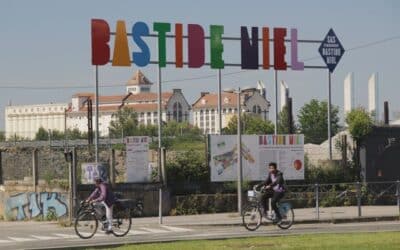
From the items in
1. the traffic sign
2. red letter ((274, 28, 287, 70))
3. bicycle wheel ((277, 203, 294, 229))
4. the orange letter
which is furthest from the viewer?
the traffic sign

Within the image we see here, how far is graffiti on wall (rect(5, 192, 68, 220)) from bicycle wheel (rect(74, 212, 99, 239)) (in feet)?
27.3

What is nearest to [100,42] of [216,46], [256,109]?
[216,46]

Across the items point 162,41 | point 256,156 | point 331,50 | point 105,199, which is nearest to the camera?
point 105,199

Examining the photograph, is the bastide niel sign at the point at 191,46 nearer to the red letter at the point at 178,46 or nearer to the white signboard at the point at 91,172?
the red letter at the point at 178,46


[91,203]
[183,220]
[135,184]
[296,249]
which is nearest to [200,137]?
[135,184]

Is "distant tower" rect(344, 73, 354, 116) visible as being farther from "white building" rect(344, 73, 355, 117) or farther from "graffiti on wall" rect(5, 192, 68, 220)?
"graffiti on wall" rect(5, 192, 68, 220)

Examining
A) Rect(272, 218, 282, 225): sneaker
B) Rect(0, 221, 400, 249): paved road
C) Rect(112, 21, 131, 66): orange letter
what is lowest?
Rect(0, 221, 400, 249): paved road

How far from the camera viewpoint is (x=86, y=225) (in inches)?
877

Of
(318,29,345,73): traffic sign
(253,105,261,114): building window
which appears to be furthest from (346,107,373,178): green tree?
(253,105,261,114): building window

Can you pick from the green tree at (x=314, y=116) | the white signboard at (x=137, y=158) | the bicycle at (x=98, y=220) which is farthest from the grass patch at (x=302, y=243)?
the green tree at (x=314, y=116)

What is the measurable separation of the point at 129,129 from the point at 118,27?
346ft

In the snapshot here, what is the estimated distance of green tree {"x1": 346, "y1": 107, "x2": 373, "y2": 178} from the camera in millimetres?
35500

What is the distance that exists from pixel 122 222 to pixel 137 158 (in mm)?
8954

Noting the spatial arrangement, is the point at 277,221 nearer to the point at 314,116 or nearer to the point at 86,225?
the point at 86,225
